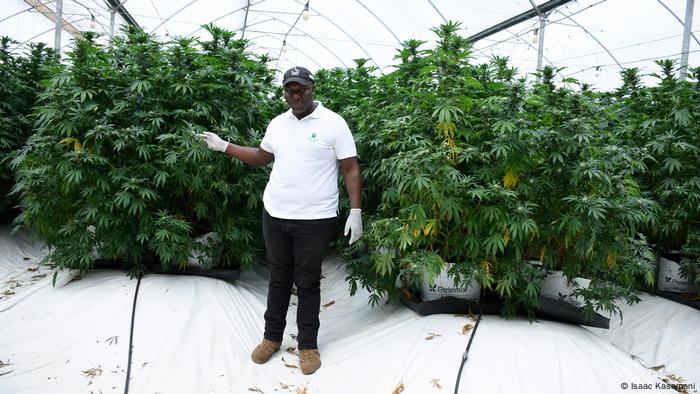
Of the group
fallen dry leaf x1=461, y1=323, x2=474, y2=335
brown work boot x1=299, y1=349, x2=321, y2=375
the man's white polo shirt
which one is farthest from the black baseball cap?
fallen dry leaf x1=461, y1=323, x2=474, y2=335

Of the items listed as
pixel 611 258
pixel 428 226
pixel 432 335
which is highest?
pixel 428 226

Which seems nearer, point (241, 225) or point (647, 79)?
point (241, 225)

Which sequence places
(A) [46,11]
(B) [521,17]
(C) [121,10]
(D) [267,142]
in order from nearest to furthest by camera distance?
(D) [267,142] → (B) [521,17] → (C) [121,10] → (A) [46,11]

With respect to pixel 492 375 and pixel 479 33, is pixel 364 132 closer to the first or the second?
pixel 492 375

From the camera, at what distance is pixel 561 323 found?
9.12ft

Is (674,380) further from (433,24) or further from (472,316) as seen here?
(433,24)

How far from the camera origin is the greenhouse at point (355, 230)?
2.49 meters

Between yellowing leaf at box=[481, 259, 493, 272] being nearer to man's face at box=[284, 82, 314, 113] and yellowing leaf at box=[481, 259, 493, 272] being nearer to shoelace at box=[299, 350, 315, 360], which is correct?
shoelace at box=[299, 350, 315, 360]

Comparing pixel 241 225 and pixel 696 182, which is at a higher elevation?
pixel 696 182

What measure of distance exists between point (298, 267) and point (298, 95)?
3.11ft

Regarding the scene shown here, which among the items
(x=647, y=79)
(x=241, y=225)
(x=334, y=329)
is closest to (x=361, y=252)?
(x=334, y=329)

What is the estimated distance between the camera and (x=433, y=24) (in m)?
10.5

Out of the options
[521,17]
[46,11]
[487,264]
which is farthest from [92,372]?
[46,11]

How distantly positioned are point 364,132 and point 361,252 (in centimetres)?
105
